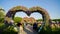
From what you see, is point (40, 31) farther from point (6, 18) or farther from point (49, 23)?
point (6, 18)

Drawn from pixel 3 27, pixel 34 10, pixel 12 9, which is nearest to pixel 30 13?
pixel 34 10

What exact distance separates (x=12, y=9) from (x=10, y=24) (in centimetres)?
132

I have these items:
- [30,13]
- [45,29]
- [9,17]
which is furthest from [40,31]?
[9,17]

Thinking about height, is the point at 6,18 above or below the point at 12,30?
above

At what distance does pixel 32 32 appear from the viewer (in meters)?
14.5

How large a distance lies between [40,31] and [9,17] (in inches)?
116

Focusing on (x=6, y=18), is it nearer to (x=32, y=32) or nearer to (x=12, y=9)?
(x=12, y=9)

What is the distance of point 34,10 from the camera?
14641 mm

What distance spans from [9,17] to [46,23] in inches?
127

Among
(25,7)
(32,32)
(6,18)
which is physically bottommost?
(32,32)

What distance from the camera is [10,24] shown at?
1455 cm

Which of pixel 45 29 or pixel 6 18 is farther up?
pixel 6 18

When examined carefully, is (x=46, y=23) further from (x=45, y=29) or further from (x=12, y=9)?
(x=12, y=9)

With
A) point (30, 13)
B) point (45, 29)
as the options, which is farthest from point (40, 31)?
point (30, 13)
